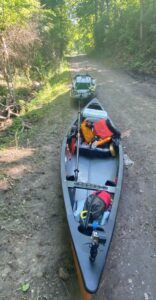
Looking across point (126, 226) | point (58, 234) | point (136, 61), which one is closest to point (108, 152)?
point (126, 226)

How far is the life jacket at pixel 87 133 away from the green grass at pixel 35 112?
96.3 inches

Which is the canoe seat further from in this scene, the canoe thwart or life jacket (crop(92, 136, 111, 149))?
the canoe thwart

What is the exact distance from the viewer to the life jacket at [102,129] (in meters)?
6.55

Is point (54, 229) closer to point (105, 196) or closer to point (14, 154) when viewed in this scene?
point (105, 196)

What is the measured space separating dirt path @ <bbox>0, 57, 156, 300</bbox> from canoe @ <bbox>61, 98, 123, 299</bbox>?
2.03 feet

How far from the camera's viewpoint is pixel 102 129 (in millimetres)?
6750

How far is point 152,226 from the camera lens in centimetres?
479

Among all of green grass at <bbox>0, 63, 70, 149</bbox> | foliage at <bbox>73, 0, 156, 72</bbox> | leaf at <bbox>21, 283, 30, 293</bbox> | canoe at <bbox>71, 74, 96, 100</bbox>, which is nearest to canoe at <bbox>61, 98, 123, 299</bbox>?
leaf at <bbox>21, 283, 30, 293</bbox>

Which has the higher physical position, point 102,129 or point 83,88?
point 102,129

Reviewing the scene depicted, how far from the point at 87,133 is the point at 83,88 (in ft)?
19.4

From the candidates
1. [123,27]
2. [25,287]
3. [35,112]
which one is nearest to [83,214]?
[25,287]

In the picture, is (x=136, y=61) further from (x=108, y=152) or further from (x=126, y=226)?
(x=126, y=226)

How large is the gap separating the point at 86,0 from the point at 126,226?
36538mm

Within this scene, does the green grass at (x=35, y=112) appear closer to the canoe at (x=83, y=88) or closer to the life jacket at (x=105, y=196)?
the canoe at (x=83, y=88)
